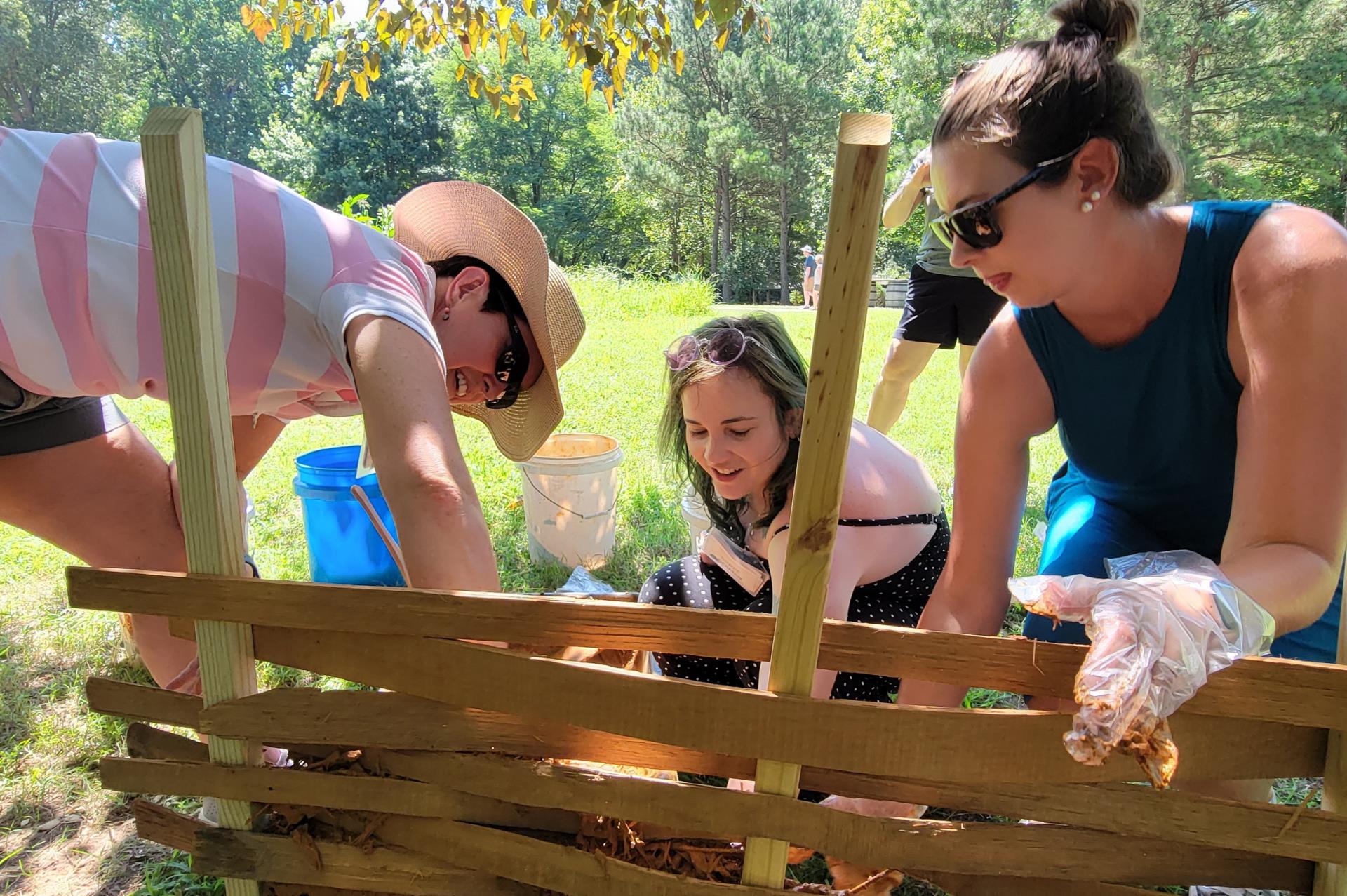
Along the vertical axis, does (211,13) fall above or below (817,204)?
above

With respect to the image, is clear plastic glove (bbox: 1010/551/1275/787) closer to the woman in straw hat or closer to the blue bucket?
the woman in straw hat

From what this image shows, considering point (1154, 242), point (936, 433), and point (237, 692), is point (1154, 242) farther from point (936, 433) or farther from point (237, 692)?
point (936, 433)

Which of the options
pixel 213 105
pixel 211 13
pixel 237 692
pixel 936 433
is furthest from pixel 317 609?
pixel 211 13

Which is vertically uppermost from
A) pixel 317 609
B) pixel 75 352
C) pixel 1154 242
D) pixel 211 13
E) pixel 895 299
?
pixel 211 13

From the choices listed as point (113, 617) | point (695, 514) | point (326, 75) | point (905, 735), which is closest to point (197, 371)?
point (905, 735)

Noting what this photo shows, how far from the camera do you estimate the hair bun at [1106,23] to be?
4.25 ft

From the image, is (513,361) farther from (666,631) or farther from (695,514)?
(695,514)

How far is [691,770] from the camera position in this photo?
111 cm

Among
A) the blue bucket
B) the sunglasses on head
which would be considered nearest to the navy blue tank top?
the sunglasses on head

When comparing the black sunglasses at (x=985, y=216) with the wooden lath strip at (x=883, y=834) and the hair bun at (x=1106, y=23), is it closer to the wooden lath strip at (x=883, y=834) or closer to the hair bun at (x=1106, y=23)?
the hair bun at (x=1106, y=23)

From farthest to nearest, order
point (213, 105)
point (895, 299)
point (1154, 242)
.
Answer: point (213, 105)
point (895, 299)
point (1154, 242)

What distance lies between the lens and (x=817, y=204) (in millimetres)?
30016

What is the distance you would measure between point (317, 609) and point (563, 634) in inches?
12.5

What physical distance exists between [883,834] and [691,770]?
0.25 metres
